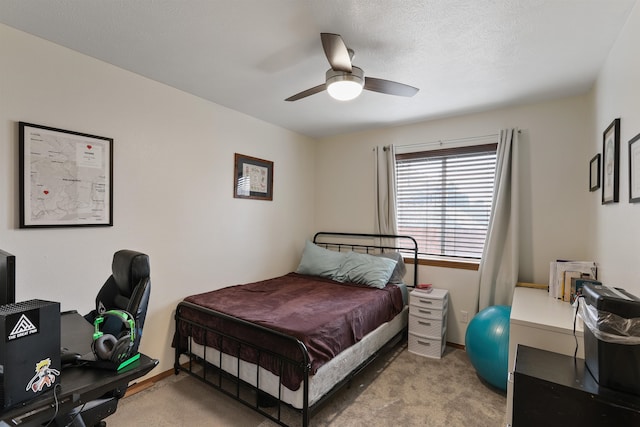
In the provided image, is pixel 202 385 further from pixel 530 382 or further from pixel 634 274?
pixel 634 274

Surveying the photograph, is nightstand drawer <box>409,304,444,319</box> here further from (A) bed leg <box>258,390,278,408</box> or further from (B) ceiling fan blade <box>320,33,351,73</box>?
(B) ceiling fan blade <box>320,33,351,73</box>

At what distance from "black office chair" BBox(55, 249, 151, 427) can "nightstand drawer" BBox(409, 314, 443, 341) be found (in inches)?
100

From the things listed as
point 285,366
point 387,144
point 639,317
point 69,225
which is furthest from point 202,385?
point 387,144

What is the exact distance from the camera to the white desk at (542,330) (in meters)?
1.73

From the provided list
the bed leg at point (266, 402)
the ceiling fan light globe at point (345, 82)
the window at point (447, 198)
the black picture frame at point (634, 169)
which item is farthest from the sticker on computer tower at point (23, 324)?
the window at point (447, 198)

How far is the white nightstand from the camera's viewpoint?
3041 mm

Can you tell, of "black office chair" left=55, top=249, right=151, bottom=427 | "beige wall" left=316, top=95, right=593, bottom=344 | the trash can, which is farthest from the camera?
"beige wall" left=316, top=95, right=593, bottom=344

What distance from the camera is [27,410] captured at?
0.93m

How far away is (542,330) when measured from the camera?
5.96ft

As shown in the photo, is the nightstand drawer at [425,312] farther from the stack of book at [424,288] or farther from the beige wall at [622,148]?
the beige wall at [622,148]

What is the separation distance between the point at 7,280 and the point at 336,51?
1790mm

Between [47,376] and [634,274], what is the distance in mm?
2508

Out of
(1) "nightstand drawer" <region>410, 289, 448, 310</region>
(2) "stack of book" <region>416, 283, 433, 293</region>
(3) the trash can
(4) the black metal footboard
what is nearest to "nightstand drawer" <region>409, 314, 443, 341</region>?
(1) "nightstand drawer" <region>410, 289, 448, 310</region>

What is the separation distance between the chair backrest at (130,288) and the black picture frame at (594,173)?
3.12 metres
